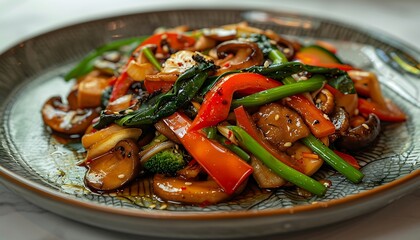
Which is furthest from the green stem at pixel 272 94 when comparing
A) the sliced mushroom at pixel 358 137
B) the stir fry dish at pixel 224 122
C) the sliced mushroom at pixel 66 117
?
the sliced mushroom at pixel 66 117

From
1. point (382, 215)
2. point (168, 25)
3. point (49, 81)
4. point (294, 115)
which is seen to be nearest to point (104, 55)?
point (49, 81)

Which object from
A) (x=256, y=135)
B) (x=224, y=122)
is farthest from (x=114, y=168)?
(x=256, y=135)

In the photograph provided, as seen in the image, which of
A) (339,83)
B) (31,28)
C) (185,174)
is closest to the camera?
(185,174)

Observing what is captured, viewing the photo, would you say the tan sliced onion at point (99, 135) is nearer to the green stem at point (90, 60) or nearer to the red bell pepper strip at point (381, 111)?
the green stem at point (90, 60)

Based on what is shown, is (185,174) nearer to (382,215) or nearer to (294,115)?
(294,115)

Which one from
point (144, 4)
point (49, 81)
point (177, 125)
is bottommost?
point (144, 4)
